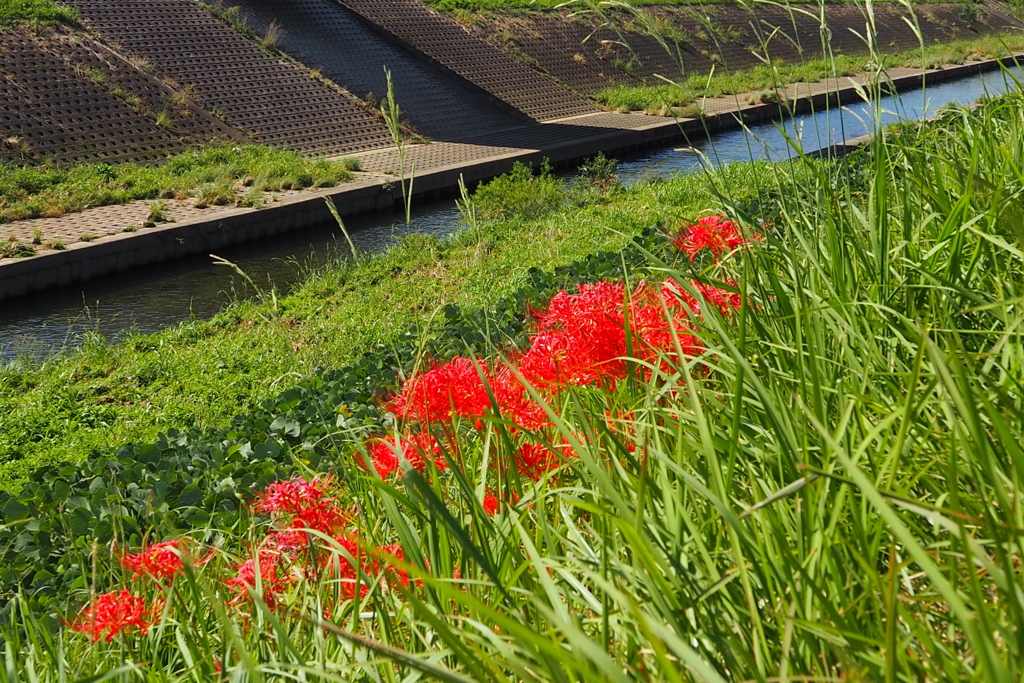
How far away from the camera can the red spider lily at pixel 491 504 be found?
229 cm

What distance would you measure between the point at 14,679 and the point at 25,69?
52.5 feet

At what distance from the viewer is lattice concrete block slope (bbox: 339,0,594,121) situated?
2341 centimetres

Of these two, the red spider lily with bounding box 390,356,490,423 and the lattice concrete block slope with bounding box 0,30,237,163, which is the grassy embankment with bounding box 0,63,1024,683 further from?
the lattice concrete block slope with bounding box 0,30,237,163

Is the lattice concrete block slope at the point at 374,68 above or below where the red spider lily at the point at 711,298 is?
above

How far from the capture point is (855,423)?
1945 millimetres

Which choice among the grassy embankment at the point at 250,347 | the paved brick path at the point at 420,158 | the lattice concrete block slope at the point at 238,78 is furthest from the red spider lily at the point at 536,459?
the lattice concrete block slope at the point at 238,78

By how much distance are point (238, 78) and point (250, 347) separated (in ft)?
40.9

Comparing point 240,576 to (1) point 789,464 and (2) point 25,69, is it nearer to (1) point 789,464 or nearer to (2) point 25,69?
(1) point 789,464

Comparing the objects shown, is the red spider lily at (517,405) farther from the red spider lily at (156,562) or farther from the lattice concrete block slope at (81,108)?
the lattice concrete block slope at (81,108)

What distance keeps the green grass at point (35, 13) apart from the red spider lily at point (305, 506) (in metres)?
16.8

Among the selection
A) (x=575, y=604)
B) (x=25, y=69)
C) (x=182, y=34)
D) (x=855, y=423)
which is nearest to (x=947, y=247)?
(x=855, y=423)

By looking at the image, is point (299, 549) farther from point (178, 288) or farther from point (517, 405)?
point (178, 288)

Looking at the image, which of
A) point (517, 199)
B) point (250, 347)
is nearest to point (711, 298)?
point (250, 347)

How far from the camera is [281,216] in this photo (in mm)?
12961
